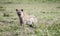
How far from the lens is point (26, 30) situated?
21.5 ft

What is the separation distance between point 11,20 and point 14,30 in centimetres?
166

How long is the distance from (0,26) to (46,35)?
2052 millimetres

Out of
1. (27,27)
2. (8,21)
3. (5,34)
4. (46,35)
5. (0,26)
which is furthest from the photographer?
(8,21)

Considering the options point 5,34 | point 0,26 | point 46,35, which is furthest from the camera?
point 0,26

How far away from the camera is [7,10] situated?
10.9 metres

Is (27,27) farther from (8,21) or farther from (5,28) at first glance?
(8,21)

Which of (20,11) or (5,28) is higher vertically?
(20,11)

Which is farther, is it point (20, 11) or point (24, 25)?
point (20, 11)

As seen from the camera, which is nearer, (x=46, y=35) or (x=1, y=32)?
(x=46, y=35)

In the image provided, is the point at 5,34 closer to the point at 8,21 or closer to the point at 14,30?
the point at 14,30

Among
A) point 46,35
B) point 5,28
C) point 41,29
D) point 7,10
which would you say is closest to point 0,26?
point 5,28

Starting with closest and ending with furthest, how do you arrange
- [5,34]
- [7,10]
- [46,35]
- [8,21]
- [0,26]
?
[46,35]
[5,34]
[0,26]
[8,21]
[7,10]

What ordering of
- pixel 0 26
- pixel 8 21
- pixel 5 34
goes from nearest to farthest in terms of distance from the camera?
pixel 5 34 < pixel 0 26 < pixel 8 21

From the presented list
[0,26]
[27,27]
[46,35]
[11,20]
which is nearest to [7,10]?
[11,20]
